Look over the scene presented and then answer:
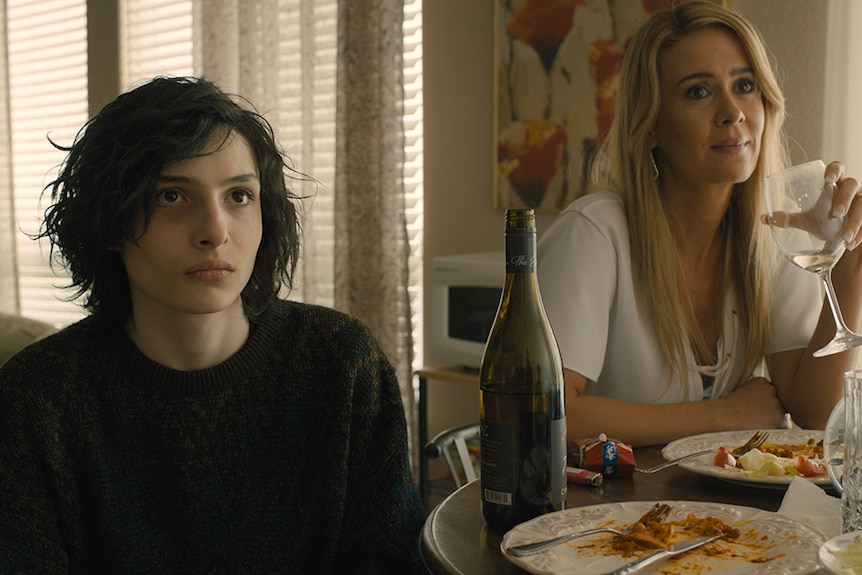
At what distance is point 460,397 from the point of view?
12.3ft

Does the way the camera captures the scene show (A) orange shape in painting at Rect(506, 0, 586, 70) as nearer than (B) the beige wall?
Yes

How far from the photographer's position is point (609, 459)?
3.87 feet

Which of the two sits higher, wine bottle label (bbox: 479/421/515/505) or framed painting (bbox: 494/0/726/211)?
framed painting (bbox: 494/0/726/211)

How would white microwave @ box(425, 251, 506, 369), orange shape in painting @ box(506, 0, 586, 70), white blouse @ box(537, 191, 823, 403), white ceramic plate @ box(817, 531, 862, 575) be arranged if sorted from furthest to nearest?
orange shape in painting @ box(506, 0, 586, 70) < white microwave @ box(425, 251, 506, 369) < white blouse @ box(537, 191, 823, 403) < white ceramic plate @ box(817, 531, 862, 575)

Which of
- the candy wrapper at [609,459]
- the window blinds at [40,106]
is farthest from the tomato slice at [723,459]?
the window blinds at [40,106]

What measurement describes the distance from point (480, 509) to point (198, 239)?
0.55 metres

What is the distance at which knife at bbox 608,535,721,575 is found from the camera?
801 mm

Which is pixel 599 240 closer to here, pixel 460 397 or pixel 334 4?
pixel 460 397

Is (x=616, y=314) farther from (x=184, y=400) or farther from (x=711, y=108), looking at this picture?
(x=184, y=400)

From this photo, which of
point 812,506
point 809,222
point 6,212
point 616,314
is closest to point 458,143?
point 616,314

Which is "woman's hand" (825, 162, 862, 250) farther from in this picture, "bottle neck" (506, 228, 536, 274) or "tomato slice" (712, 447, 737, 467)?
"bottle neck" (506, 228, 536, 274)

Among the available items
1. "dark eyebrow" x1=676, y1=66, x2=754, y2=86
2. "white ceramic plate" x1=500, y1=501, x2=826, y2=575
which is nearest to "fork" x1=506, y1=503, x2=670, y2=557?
"white ceramic plate" x1=500, y1=501, x2=826, y2=575

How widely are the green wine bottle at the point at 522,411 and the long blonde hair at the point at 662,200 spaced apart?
687mm

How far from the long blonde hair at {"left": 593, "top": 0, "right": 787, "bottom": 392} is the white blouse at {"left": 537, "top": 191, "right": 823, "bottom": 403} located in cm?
3
